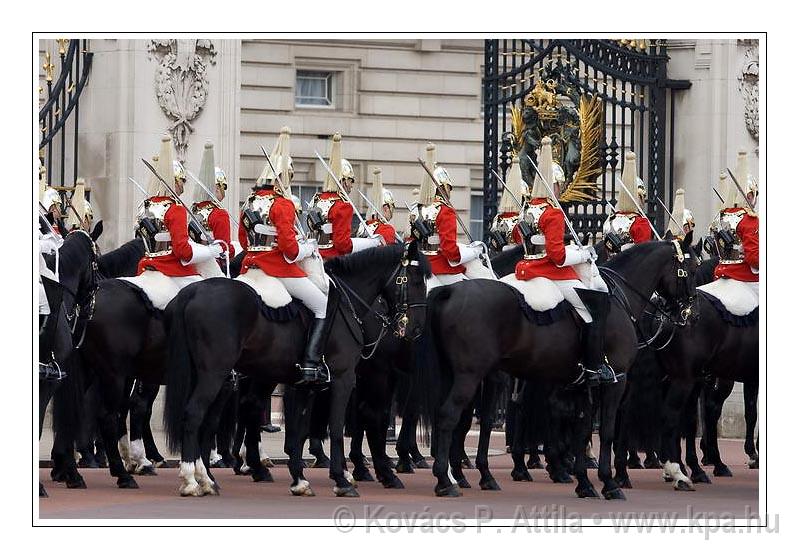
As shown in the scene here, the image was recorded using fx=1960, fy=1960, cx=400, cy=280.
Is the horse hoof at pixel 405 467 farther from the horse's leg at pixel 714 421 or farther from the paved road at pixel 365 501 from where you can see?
the horse's leg at pixel 714 421

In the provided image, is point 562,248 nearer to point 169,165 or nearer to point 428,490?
point 428,490

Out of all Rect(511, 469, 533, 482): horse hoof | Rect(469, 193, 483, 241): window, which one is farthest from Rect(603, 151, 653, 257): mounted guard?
Rect(469, 193, 483, 241): window

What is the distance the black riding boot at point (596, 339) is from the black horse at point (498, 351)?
0.28ft

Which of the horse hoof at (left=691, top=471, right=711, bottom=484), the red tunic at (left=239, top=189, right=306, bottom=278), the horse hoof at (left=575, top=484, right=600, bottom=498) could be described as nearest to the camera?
the red tunic at (left=239, top=189, right=306, bottom=278)

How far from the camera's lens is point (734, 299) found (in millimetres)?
16672

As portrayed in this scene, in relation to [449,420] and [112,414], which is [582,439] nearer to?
[449,420]

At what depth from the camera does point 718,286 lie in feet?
55.5

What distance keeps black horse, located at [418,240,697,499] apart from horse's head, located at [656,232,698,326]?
38 cm

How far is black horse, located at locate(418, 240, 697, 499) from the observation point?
14.5m

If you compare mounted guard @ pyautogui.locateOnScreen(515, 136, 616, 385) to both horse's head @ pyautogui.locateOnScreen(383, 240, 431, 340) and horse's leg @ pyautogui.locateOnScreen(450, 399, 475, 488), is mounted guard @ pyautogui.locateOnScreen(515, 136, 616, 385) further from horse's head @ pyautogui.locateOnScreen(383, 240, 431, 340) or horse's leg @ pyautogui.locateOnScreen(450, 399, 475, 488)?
horse's leg @ pyautogui.locateOnScreen(450, 399, 475, 488)

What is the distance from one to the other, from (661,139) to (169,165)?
809cm

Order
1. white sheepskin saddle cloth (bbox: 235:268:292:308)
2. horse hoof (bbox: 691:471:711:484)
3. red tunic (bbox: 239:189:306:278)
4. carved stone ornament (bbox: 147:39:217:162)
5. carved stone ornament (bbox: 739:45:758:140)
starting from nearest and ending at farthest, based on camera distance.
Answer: white sheepskin saddle cloth (bbox: 235:268:292:308)
red tunic (bbox: 239:189:306:278)
horse hoof (bbox: 691:471:711:484)
carved stone ornament (bbox: 147:39:217:162)
carved stone ornament (bbox: 739:45:758:140)

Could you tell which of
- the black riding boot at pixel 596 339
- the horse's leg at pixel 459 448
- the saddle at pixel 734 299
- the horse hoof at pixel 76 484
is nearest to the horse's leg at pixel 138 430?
the horse hoof at pixel 76 484
